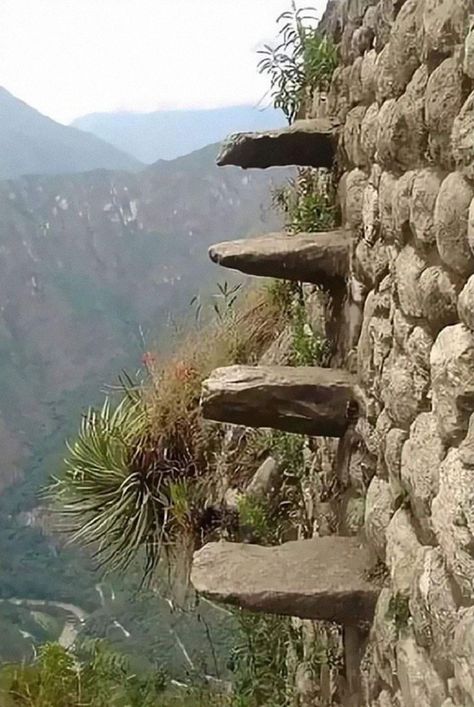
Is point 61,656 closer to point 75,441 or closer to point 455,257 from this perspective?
point 75,441

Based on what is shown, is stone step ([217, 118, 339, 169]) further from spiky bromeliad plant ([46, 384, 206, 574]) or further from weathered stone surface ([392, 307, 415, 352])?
spiky bromeliad plant ([46, 384, 206, 574])

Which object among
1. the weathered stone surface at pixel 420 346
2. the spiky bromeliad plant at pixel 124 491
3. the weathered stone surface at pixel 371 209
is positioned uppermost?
the weathered stone surface at pixel 371 209

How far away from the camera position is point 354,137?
188cm

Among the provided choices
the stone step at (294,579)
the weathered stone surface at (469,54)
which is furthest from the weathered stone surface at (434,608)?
the weathered stone surface at (469,54)

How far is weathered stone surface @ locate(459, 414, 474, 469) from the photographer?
3.44ft

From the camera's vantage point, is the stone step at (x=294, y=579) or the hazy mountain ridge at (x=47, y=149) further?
the hazy mountain ridge at (x=47, y=149)

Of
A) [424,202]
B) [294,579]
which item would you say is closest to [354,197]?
[424,202]

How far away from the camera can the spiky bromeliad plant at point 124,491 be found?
3121 millimetres

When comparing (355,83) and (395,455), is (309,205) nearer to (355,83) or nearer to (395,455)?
(355,83)

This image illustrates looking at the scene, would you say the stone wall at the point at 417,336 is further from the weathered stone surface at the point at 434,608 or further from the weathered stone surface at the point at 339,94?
the weathered stone surface at the point at 339,94

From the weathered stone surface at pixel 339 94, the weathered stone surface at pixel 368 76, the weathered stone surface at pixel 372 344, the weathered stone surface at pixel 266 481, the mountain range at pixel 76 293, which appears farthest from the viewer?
the mountain range at pixel 76 293

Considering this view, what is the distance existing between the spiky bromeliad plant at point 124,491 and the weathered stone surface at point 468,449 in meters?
2.05

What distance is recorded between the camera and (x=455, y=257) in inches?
44.7

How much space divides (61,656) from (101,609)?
1.78 feet
